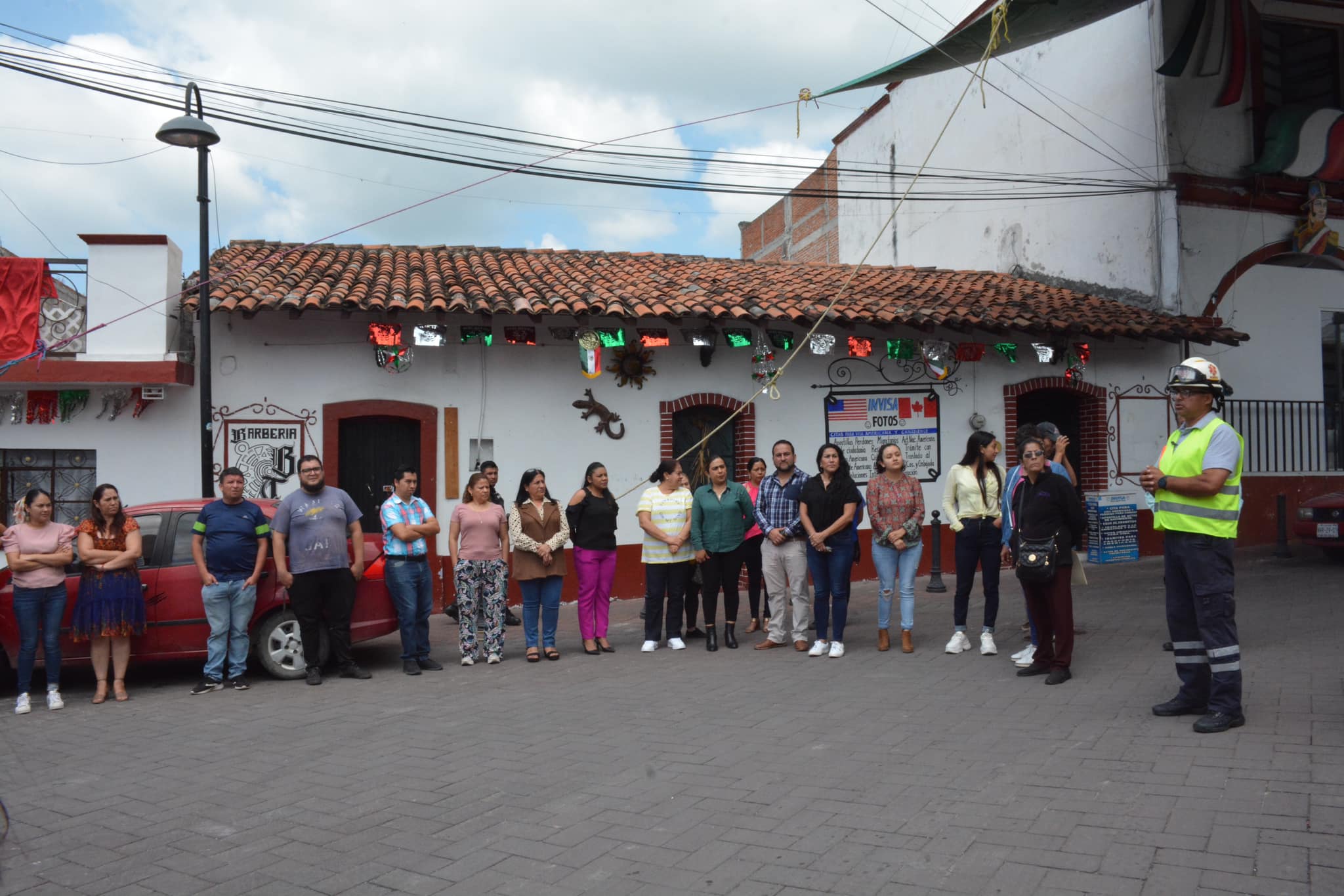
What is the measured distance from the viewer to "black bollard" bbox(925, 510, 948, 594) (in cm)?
1235

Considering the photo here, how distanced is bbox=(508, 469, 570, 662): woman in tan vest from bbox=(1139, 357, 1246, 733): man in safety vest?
4829 millimetres

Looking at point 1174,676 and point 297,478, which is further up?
point 297,478

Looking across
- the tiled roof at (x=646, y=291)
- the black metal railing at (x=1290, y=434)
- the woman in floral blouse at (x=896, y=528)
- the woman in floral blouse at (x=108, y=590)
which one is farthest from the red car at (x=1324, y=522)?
the woman in floral blouse at (x=108, y=590)

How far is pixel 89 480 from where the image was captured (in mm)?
11281

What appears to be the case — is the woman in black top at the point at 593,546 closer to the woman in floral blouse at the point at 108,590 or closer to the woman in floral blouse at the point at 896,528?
the woman in floral blouse at the point at 896,528

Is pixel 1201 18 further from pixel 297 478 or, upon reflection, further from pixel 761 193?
pixel 297 478

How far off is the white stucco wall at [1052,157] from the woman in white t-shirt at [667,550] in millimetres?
9953

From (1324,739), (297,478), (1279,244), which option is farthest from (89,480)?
(1279,244)

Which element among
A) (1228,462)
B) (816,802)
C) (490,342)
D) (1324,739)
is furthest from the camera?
(490,342)

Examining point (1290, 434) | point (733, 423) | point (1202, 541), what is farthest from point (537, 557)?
point (1290, 434)

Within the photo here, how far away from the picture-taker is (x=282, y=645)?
830 cm

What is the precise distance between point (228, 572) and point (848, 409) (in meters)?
8.35

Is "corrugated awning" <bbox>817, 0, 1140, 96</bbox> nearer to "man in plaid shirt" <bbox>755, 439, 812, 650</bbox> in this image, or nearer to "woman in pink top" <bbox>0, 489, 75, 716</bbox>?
"man in plaid shirt" <bbox>755, 439, 812, 650</bbox>

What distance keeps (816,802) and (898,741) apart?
1.17 meters
